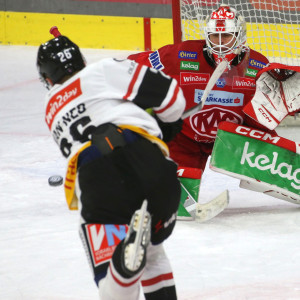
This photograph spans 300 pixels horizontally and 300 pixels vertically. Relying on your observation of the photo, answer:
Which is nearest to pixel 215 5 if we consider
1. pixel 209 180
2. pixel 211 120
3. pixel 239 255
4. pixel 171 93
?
pixel 209 180

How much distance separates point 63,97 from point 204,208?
1.39m

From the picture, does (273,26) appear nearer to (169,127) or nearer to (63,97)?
(169,127)

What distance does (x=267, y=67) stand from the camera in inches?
129

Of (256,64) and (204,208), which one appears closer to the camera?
(204,208)

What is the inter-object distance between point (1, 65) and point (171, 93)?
4.32 m

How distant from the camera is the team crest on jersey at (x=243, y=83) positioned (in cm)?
340

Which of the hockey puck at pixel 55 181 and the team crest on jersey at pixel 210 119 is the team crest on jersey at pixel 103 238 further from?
the team crest on jersey at pixel 210 119

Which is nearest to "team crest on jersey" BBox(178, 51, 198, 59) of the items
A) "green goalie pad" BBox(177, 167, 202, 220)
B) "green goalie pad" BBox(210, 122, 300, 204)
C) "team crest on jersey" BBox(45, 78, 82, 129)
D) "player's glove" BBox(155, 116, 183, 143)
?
"green goalie pad" BBox(210, 122, 300, 204)

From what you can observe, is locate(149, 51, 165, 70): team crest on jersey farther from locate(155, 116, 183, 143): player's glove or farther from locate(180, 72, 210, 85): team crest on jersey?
locate(155, 116, 183, 143): player's glove

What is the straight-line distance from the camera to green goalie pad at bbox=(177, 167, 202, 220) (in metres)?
3.33

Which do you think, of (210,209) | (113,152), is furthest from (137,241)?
(210,209)

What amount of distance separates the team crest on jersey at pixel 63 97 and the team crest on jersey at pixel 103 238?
12.7 inches

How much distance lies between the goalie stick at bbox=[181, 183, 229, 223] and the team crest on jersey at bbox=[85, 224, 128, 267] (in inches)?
51.3

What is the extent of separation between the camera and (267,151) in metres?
3.40
